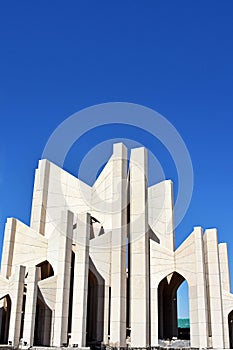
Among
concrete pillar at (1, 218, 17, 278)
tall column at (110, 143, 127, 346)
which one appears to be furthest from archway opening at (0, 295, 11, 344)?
tall column at (110, 143, 127, 346)

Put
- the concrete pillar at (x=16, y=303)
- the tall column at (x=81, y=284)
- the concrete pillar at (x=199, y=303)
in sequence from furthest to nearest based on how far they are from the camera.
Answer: the concrete pillar at (x=16, y=303) < the concrete pillar at (x=199, y=303) < the tall column at (x=81, y=284)

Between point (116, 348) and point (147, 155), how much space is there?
12.1 meters

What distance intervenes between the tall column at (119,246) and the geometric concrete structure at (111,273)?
0.18ft

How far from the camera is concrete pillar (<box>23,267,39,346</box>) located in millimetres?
20750

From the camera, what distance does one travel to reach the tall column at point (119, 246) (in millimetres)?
22578

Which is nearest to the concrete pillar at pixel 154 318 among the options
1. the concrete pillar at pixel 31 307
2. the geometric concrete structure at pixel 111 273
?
the geometric concrete structure at pixel 111 273

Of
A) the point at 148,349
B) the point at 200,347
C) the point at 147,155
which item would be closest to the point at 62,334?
the point at 148,349

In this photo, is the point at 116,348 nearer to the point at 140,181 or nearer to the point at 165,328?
the point at 165,328

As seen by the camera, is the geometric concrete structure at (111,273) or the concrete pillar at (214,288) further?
the geometric concrete structure at (111,273)

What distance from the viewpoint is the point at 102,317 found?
23.6 meters

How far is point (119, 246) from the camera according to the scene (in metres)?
24.4

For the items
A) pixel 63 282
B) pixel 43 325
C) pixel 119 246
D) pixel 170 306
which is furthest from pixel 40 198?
pixel 170 306

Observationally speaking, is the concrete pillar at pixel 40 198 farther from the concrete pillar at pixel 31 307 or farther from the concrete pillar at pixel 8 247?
the concrete pillar at pixel 31 307

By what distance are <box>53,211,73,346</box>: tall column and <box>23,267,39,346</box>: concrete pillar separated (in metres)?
1.17
